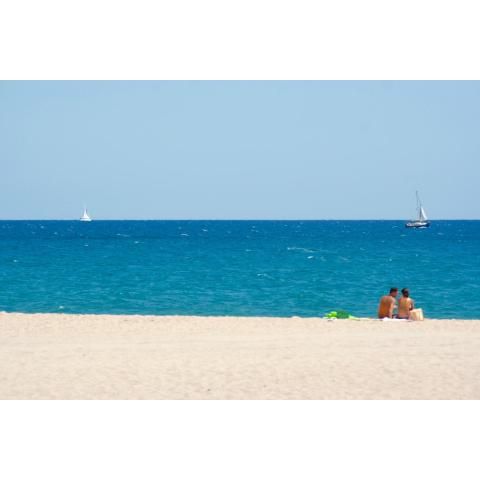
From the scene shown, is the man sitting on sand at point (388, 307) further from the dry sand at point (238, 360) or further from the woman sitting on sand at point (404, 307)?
the dry sand at point (238, 360)

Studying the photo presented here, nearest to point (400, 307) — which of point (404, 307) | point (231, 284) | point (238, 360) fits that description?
point (404, 307)

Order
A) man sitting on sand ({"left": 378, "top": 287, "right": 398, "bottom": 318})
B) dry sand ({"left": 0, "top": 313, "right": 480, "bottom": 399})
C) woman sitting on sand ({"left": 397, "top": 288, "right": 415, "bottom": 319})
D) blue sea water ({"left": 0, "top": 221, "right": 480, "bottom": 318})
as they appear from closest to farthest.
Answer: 1. dry sand ({"left": 0, "top": 313, "right": 480, "bottom": 399})
2. woman sitting on sand ({"left": 397, "top": 288, "right": 415, "bottom": 319})
3. man sitting on sand ({"left": 378, "top": 287, "right": 398, "bottom": 318})
4. blue sea water ({"left": 0, "top": 221, "right": 480, "bottom": 318})

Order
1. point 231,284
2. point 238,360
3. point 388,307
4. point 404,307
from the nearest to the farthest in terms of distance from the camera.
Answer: point 238,360
point 404,307
point 388,307
point 231,284

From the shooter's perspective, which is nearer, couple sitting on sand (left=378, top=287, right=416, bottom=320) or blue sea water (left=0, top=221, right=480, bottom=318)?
couple sitting on sand (left=378, top=287, right=416, bottom=320)

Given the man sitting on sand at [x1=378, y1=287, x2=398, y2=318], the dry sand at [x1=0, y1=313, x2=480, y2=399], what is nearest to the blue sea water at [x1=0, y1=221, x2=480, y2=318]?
the man sitting on sand at [x1=378, y1=287, x2=398, y2=318]

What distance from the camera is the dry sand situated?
9.56 meters

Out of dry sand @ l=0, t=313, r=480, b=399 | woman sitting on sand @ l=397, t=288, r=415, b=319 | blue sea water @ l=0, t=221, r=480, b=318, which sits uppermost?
blue sea water @ l=0, t=221, r=480, b=318

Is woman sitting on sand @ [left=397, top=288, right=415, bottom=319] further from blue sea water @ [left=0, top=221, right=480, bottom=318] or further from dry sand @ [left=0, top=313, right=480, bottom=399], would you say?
blue sea water @ [left=0, top=221, right=480, bottom=318]

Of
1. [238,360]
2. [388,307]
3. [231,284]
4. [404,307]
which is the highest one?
[231,284]

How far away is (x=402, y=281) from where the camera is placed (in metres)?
39.4

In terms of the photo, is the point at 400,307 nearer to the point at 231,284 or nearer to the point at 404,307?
the point at 404,307

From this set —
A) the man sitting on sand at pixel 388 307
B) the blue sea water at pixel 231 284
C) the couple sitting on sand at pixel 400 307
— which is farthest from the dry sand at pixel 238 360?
the blue sea water at pixel 231 284

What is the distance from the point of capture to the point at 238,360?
38.7ft

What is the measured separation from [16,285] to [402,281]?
18803 millimetres
